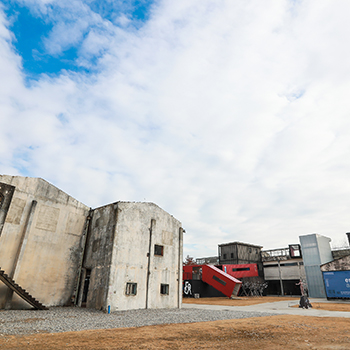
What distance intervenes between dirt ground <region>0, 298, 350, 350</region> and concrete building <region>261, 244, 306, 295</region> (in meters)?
33.9

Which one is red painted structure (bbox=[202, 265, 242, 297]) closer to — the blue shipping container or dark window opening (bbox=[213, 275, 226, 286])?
dark window opening (bbox=[213, 275, 226, 286])

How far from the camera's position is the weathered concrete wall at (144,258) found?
1859cm

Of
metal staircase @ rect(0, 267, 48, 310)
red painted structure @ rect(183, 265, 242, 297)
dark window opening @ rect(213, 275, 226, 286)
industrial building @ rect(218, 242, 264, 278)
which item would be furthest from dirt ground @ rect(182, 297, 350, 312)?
metal staircase @ rect(0, 267, 48, 310)

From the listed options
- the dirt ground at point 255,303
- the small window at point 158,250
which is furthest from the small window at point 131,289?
the dirt ground at point 255,303

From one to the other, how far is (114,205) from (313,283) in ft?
110

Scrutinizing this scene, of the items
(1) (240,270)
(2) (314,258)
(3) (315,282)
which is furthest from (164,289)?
(2) (314,258)

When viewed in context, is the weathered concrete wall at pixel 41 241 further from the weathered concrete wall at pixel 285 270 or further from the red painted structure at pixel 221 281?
the weathered concrete wall at pixel 285 270

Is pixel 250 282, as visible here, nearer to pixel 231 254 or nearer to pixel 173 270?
pixel 231 254

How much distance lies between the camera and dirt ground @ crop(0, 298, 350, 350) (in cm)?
751

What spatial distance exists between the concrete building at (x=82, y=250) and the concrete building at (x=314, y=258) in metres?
25.5

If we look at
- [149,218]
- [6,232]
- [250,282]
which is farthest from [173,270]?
[250,282]

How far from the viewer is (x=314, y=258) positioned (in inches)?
1486

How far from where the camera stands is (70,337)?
855 cm

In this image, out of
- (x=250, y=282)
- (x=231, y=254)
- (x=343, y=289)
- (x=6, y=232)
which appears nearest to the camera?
(x=6, y=232)
